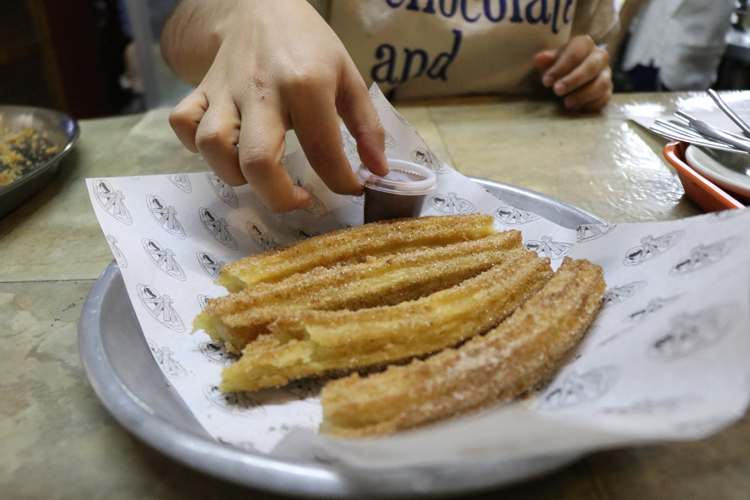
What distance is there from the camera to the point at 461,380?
416 mm

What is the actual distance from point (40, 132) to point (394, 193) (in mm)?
855

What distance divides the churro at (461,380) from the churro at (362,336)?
43 mm

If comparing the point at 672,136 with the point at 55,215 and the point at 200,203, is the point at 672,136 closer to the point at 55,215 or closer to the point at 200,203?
the point at 200,203

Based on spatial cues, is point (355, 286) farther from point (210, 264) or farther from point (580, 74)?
point (580, 74)

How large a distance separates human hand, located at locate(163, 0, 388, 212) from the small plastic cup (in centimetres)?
2

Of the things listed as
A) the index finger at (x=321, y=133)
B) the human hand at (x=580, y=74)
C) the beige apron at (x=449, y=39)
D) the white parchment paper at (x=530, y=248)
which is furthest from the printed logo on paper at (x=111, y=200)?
Answer: the human hand at (x=580, y=74)

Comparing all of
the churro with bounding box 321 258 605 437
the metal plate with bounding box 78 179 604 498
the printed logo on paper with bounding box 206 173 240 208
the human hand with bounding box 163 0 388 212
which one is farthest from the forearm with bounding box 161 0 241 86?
the churro with bounding box 321 258 605 437

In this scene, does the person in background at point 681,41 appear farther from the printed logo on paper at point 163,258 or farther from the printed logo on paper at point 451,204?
the printed logo on paper at point 163,258

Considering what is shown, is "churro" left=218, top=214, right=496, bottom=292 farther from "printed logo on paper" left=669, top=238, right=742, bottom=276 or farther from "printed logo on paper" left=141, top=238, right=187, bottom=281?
"printed logo on paper" left=669, top=238, right=742, bottom=276

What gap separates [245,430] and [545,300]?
12.5 inches

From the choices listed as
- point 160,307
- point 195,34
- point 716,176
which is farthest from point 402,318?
point 195,34

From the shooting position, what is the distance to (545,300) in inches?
20.4

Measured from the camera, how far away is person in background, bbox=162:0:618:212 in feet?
1.95

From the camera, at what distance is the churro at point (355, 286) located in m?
0.53
